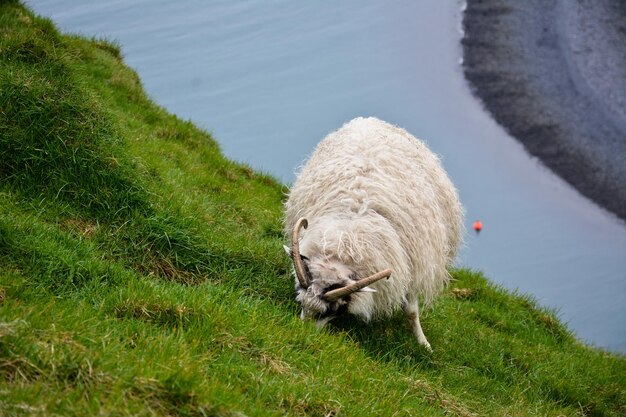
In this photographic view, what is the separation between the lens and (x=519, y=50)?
15695 millimetres

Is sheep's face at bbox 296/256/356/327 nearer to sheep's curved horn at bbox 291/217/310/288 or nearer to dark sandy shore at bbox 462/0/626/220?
sheep's curved horn at bbox 291/217/310/288

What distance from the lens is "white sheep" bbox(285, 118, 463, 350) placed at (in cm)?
607

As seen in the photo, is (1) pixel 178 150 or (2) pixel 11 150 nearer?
(2) pixel 11 150

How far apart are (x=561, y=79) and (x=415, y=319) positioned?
981 centimetres

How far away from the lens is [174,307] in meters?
5.16

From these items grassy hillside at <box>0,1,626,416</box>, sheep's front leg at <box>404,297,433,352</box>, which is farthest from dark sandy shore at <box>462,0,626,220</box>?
sheep's front leg at <box>404,297,433,352</box>

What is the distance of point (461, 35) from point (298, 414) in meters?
13.6

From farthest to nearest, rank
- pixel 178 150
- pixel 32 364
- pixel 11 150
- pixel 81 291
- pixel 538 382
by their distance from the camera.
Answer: pixel 178 150 → pixel 538 382 → pixel 11 150 → pixel 81 291 → pixel 32 364

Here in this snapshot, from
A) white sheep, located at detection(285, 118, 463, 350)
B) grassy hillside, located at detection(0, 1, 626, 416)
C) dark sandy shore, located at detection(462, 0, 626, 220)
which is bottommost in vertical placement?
grassy hillside, located at detection(0, 1, 626, 416)

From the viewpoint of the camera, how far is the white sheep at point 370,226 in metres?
6.07

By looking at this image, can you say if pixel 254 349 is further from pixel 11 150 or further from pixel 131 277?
pixel 11 150

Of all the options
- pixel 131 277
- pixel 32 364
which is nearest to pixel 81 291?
pixel 131 277

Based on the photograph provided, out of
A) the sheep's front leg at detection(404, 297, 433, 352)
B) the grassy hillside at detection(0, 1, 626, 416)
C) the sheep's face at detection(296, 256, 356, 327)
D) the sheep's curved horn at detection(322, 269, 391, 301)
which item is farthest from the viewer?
the sheep's front leg at detection(404, 297, 433, 352)

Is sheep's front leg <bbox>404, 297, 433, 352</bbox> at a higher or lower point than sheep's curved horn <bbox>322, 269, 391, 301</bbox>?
lower
